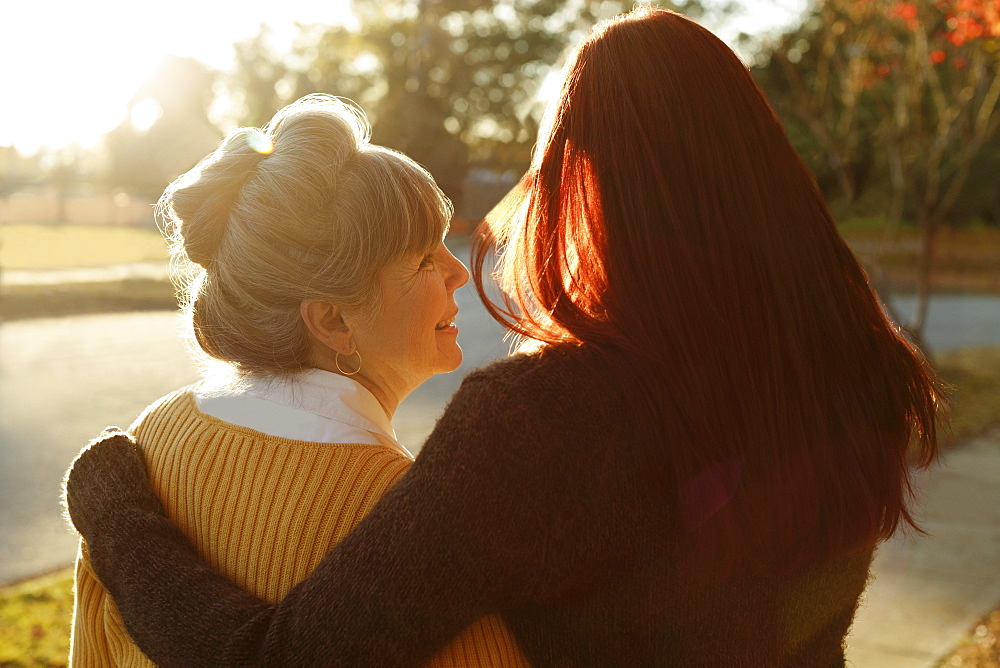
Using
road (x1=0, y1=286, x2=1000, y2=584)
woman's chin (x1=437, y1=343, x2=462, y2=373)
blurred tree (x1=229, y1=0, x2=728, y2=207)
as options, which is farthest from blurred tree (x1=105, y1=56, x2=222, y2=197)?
woman's chin (x1=437, y1=343, x2=462, y2=373)

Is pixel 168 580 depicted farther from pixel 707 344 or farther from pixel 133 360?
pixel 133 360

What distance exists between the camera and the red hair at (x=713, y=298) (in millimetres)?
1178

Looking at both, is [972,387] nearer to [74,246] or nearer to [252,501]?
[252,501]

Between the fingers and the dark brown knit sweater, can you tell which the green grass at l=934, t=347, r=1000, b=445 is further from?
the fingers

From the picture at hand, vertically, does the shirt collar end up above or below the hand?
above

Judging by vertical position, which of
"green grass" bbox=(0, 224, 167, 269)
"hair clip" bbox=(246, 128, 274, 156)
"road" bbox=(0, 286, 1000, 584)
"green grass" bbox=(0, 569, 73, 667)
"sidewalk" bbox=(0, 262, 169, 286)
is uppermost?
"hair clip" bbox=(246, 128, 274, 156)

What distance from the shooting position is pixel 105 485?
161 centimetres

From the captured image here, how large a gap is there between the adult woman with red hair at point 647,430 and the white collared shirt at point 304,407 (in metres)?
0.31

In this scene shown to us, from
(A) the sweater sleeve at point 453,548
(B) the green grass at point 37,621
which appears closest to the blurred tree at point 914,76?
(B) the green grass at point 37,621

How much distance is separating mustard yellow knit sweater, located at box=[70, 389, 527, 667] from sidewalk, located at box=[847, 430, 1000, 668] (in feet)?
8.31

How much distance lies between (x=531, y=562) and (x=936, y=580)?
4.49 metres

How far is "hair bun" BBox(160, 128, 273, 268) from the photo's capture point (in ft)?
5.46

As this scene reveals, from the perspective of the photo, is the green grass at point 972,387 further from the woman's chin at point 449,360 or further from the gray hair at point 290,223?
the gray hair at point 290,223

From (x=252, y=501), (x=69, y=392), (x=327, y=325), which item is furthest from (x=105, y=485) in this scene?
(x=69, y=392)
